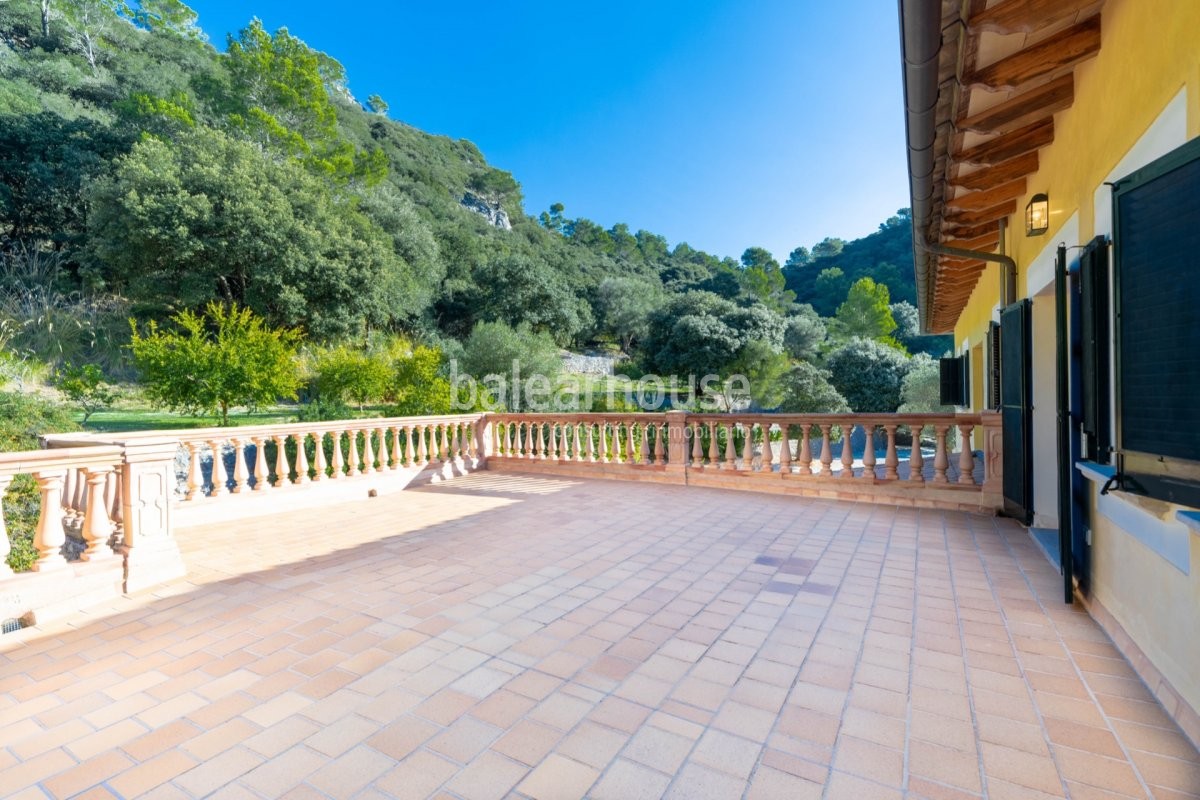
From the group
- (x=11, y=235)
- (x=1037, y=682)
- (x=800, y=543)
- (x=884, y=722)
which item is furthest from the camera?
(x=11, y=235)

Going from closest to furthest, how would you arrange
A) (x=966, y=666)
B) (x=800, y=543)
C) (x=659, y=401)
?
(x=966, y=666) → (x=800, y=543) → (x=659, y=401)

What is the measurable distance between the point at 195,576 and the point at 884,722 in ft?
14.0

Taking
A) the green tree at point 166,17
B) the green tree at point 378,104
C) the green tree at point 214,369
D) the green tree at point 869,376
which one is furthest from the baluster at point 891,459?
the green tree at point 378,104

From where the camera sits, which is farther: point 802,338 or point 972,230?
point 802,338

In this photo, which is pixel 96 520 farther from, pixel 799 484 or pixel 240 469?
pixel 799 484

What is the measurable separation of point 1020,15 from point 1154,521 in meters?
2.29

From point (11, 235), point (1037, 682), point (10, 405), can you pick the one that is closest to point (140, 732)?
point (1037, 682)

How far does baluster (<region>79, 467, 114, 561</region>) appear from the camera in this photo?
332 cm

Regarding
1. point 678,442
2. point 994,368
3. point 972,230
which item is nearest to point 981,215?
Result: point 972,230

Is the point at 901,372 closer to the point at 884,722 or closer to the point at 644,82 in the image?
the point at 644,82

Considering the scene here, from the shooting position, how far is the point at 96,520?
336 centimetres

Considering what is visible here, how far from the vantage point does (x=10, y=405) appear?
5617mm

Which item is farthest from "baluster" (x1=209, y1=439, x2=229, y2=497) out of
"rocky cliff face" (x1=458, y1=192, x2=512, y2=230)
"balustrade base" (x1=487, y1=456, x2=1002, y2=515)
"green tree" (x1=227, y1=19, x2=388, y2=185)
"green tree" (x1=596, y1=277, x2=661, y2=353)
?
"rocky cliff face" (x1=458, y1=192, x2=512, y2=230)

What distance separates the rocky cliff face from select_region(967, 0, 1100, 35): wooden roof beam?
44.2m
